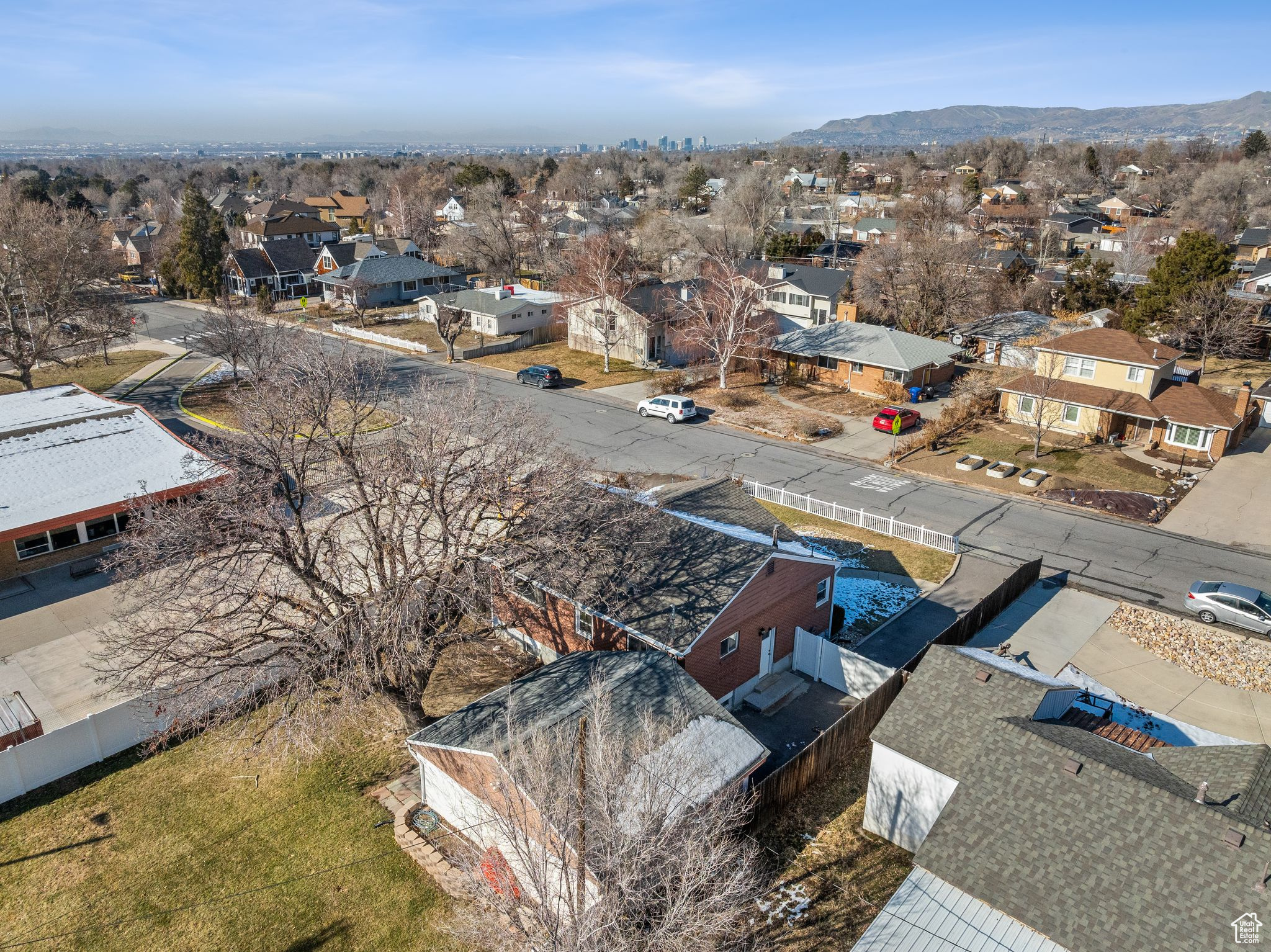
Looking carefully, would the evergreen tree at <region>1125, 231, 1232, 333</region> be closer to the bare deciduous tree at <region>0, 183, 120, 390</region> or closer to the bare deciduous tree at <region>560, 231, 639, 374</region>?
the bare deciduous tree at <region>560, 231, 639, 374</region>

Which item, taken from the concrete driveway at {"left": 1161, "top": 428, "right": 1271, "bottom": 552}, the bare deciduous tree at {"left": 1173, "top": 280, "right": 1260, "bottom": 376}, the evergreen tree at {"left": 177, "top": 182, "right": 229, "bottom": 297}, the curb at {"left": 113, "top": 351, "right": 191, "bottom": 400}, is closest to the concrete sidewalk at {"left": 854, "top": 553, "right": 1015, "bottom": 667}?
the concrete driveway at {"left": 1161, "top": 428, "right": 1271, "bottom": 552}

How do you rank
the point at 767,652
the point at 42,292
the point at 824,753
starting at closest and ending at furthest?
the point at 824,753
the point at 767,652
the point at 42,292

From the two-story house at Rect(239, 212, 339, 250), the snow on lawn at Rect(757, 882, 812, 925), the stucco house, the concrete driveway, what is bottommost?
the snow on lawn at Rect(757, 882, 812, 925)

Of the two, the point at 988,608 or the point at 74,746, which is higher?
the point at 74,746

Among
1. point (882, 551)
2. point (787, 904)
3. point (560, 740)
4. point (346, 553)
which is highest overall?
point (346, 553)

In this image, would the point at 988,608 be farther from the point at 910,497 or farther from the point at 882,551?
the point at 910,497

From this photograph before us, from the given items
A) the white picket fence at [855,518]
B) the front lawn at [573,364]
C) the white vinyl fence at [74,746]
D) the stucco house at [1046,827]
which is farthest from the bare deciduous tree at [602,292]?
the stucco house at [1046,827]

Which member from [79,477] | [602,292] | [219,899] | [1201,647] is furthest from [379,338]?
[1201,647]
